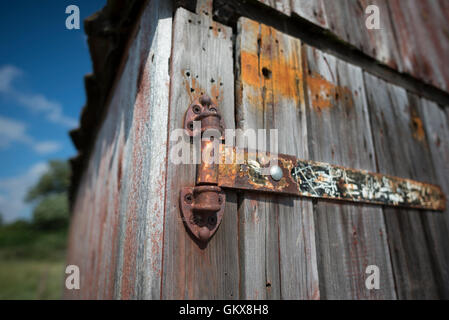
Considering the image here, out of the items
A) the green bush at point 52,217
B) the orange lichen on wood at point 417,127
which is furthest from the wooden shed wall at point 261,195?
the green bush at point 52,217

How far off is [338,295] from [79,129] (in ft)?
13.4

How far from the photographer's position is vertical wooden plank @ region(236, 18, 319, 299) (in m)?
1.06

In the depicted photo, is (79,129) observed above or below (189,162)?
above

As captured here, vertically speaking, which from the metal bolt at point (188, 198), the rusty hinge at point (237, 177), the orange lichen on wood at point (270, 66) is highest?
the orange lichen on wood at point (270, 66)

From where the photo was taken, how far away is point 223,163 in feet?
3.32

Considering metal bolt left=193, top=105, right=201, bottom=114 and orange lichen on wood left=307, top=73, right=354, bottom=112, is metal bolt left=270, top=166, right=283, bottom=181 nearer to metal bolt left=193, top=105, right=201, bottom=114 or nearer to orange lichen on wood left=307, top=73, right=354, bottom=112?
metal bolt left=193, top=105, right=201, bottom=114

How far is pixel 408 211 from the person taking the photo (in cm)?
169

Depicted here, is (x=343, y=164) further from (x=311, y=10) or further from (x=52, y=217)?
(x=52, y=217)

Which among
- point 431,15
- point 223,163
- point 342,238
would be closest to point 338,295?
point 342,238

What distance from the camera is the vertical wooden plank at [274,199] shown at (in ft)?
3.47

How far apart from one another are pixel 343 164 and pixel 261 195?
622 mm

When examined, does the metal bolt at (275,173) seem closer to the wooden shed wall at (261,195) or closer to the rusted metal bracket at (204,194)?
the wooden shed wall at (261,195)

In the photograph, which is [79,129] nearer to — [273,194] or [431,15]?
[273,194]
